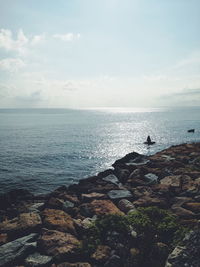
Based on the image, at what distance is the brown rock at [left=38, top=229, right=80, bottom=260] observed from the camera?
32.5 ft

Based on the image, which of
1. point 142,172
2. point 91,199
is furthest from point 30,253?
point 142,172

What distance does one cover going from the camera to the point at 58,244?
10.4m

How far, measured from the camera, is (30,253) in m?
10.2

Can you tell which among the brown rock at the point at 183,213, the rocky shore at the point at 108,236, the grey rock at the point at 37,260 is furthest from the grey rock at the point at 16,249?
the brown rock at the point at 183,213

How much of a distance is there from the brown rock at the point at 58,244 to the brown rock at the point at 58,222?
2.11ft

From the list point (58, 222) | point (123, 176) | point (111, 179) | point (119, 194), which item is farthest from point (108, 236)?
point (123, 176)

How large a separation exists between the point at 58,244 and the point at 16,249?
2.01 metres

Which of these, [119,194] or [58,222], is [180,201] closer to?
[119,194]

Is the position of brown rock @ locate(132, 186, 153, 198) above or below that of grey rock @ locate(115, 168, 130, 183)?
above

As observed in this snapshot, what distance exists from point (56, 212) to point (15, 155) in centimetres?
3253

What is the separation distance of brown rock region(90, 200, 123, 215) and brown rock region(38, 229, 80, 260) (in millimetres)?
3895

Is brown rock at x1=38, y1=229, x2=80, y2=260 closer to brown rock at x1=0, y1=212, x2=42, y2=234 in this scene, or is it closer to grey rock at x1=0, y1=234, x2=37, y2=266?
grey rock at x1=0, y1=234, x2=37, y2=266

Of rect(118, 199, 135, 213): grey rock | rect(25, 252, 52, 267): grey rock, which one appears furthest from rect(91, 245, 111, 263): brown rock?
rect(118, 199, 135, 213): grey rock

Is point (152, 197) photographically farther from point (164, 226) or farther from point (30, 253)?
point (30, 253)
